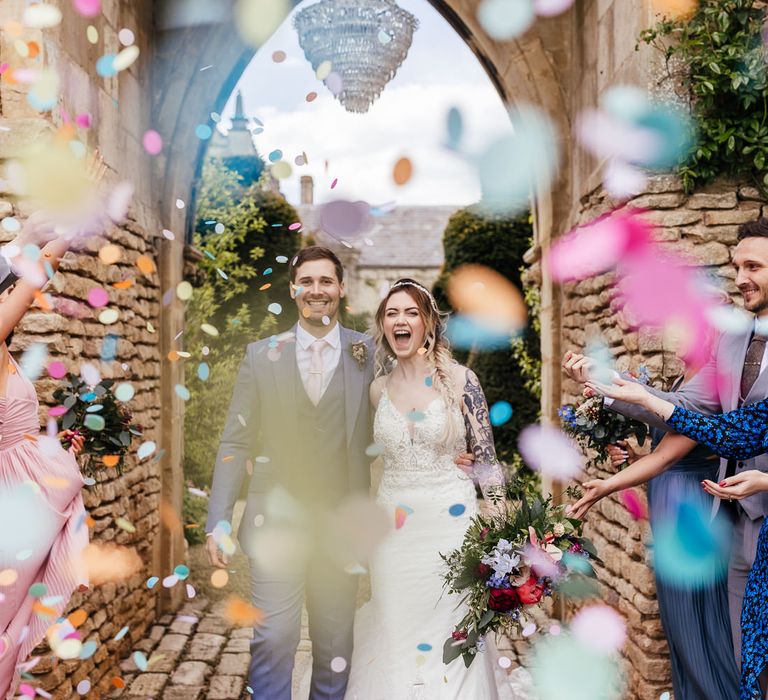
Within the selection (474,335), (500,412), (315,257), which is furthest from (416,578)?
(474,335)

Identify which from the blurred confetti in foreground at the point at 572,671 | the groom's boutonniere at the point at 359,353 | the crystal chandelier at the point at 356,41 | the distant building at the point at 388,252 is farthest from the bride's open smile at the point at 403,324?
the distant building at the point at 388,252

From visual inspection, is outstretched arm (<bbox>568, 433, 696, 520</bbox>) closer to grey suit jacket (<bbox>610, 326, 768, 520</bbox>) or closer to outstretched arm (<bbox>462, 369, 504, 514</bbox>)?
grey suit jacket (<bbox>610, 326, 768, 520</bbox>)

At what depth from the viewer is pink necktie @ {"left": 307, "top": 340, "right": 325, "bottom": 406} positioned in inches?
135

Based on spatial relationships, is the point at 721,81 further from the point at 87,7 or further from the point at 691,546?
the point at 87,7

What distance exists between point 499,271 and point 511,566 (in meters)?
8.00

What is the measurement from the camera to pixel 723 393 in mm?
2764

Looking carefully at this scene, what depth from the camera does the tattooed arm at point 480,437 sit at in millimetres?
3078

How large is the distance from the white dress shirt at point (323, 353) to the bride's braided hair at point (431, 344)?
0.18 metres

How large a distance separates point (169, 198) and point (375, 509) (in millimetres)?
3435

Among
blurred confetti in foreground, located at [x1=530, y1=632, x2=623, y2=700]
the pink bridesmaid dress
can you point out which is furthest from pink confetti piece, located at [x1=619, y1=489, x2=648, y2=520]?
the pink bridesmaid dress

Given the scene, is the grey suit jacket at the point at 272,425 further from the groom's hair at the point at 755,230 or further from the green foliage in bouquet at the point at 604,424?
the groom's hair at the point at 755,230

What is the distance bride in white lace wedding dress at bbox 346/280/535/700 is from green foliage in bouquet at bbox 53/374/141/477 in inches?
42.2

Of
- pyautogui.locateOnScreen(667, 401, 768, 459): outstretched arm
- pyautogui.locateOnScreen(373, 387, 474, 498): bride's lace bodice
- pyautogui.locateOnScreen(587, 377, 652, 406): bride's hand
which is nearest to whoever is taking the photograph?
pyautogui.locateOnScreen(667, 401, 768, 459): outstretched arm

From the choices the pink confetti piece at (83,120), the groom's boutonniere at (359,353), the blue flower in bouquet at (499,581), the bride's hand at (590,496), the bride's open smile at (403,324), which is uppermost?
the pink confetti piece at (83,120)
